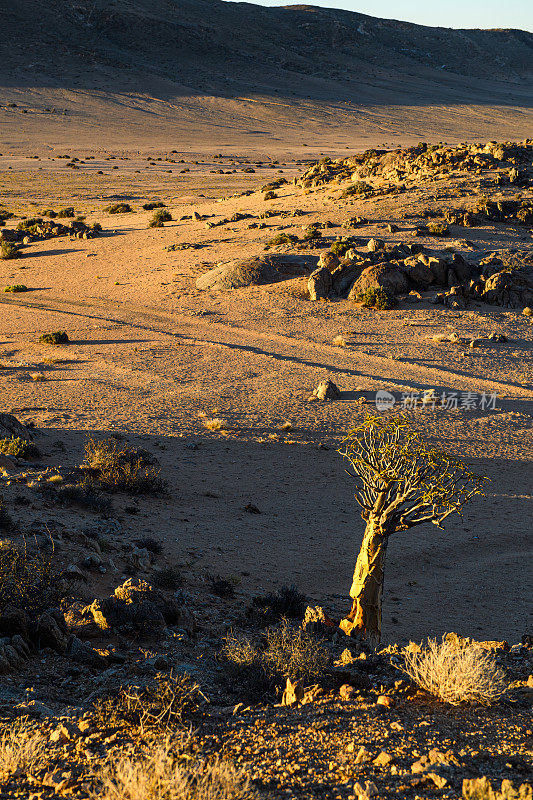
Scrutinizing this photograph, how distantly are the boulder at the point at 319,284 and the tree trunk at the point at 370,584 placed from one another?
68.3 feet

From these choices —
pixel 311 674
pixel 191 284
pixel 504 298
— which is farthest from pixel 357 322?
pixel 311 674

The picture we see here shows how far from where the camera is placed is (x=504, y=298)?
27.5 metres

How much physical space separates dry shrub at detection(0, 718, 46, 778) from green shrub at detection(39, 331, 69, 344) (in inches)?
763

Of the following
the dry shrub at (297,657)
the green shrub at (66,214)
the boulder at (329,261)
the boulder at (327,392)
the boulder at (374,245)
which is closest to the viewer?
the dry shrub at (297,657)

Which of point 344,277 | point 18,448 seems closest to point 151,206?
point 344,277

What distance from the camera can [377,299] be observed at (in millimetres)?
27031

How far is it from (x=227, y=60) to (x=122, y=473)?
126227 millimetres

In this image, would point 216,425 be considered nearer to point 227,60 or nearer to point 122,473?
point 122,473

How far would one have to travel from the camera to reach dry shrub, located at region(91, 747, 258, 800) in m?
4.13

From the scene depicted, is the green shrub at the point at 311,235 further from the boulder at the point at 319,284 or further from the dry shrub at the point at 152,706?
the dry shrub at the point at 152,706

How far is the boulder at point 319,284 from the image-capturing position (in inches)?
1104

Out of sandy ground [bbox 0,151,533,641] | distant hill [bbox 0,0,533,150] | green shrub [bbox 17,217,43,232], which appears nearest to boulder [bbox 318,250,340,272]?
sandy ground [bbox 0,151,533,641]

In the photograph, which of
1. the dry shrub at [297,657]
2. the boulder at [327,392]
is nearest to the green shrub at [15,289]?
the boulder at [327,392]

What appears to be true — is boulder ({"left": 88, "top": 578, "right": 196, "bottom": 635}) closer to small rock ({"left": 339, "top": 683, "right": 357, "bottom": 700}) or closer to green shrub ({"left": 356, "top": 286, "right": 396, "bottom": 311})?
small rock ({"left": 339, "top": 683, "right": 357, "bottom": 700})
